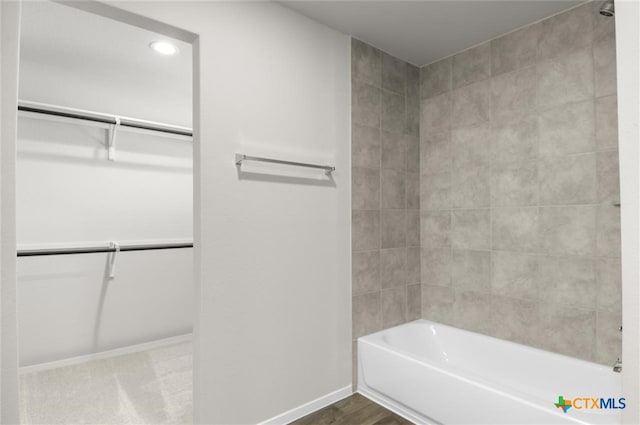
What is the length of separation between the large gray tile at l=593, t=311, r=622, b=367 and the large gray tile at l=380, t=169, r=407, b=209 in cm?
130

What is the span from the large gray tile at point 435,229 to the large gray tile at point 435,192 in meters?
0.05

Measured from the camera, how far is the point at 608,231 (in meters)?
1.85

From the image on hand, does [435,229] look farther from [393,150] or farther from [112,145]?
[112,145]

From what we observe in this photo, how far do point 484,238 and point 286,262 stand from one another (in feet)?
4.49

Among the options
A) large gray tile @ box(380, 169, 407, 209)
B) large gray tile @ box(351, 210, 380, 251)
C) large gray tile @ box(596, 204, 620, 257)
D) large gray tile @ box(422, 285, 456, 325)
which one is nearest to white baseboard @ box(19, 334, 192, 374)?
large gray tile @ box(351, 210, 380, 251)

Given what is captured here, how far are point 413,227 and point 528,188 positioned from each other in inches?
32.4

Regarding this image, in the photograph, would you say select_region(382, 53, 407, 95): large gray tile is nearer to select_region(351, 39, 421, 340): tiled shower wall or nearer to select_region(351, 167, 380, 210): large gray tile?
select_region(351, 39, 421, 340): tiled shower wall

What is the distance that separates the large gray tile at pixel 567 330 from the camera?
193cm

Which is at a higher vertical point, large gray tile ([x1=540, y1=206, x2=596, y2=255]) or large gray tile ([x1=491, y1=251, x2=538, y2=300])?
large gray tile ([x1=540, y1=206, x2=596, y2=255])

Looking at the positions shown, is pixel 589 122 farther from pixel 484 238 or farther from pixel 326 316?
pixel 326 316

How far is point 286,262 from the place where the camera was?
1.99 m

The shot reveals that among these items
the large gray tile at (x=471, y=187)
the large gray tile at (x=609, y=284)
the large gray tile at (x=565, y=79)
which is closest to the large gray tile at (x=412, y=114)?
the large gray tile at (x=471, y=187)

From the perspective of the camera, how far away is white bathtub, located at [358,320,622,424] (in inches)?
63.3

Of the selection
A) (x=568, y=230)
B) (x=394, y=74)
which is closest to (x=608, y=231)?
(x=568, y=230)
